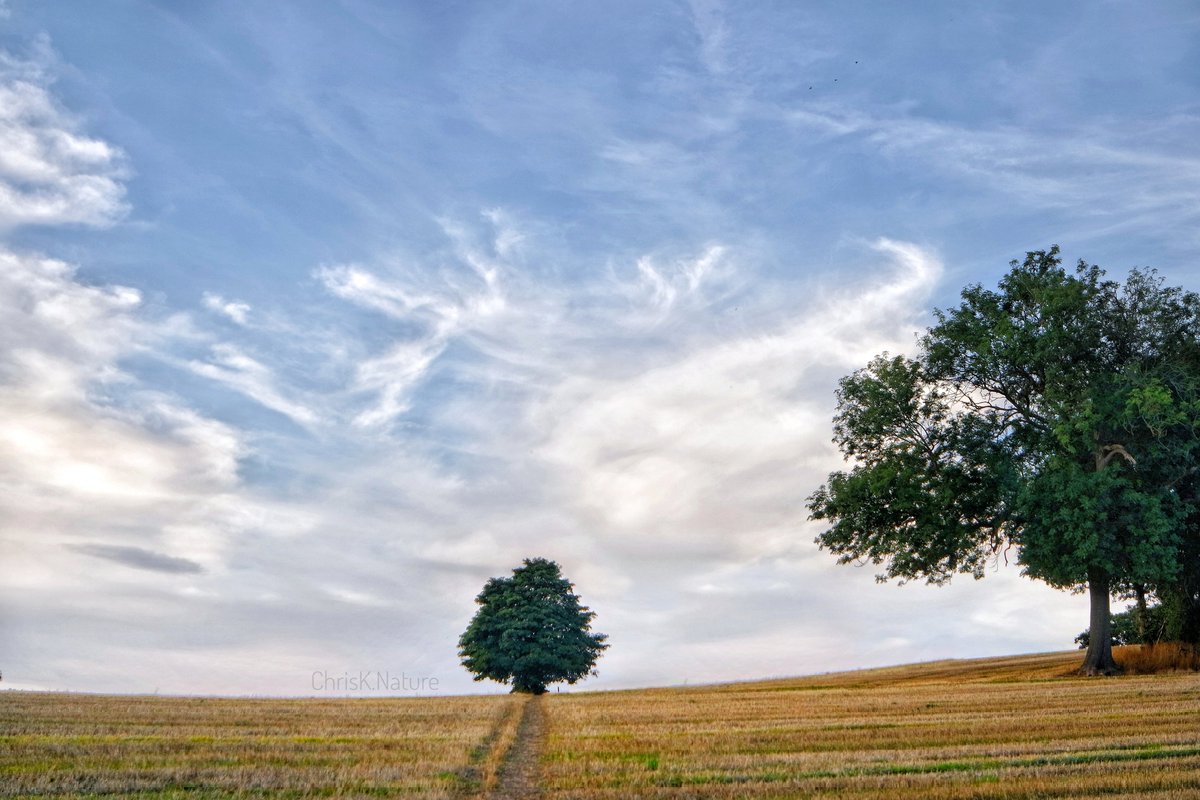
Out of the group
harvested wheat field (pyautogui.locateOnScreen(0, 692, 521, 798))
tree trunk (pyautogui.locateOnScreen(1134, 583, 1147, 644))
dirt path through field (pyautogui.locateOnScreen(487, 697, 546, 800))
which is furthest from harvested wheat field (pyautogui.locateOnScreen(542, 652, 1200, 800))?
tree trunk (pyautogui.locateOnScreen(1134, 583, 1147, 644))

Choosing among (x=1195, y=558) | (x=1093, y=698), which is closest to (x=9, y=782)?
(x=1093, y=698)

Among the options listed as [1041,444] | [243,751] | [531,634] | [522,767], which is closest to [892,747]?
[522,767]

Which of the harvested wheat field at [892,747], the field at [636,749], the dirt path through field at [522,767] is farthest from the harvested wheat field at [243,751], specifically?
the harvested wheat field at [892,747]

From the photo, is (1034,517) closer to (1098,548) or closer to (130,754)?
(1098,548)

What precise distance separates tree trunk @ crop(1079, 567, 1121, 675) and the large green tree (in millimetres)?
74

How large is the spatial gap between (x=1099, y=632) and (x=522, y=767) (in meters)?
39.5

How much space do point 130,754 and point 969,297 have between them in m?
45.3

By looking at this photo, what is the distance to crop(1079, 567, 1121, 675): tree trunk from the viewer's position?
46.6 metres

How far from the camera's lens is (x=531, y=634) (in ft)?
192

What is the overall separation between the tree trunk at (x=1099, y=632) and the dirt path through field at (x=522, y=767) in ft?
104

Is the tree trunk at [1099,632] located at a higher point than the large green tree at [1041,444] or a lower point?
lower

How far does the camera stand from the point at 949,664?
64.4 metres

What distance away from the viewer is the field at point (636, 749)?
14.7 m

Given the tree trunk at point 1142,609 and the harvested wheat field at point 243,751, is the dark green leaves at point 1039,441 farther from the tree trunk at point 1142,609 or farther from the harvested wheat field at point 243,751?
the harvested wheat field at point 243,751
